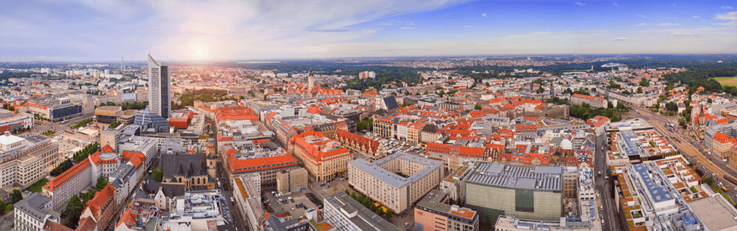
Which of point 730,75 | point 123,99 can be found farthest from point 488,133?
point 730,75

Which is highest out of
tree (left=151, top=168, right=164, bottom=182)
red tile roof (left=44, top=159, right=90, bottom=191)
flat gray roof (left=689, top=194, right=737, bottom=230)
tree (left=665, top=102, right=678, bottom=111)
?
tree (left=665, top=102, right=678, bottom=111)

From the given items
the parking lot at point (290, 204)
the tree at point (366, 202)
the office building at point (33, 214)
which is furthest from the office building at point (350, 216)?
the office building at point (33, 214)

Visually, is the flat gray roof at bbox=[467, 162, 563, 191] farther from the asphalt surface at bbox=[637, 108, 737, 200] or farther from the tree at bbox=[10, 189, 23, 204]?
the tree at bbox=[10, 189, 23, 204]

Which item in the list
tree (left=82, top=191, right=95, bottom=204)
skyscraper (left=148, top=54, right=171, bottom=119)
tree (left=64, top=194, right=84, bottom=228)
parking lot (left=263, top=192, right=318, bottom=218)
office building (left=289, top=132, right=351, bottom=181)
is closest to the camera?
tree (left=64, top=194, right=84, bottom=228)

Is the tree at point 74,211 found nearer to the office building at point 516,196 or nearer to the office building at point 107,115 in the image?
the office building at point 516,196

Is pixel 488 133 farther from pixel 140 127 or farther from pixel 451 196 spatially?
pixel 140 127

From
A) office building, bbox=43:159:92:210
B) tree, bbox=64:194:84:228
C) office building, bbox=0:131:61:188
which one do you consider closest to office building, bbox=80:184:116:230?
tree, bbox=64:194:84:228
